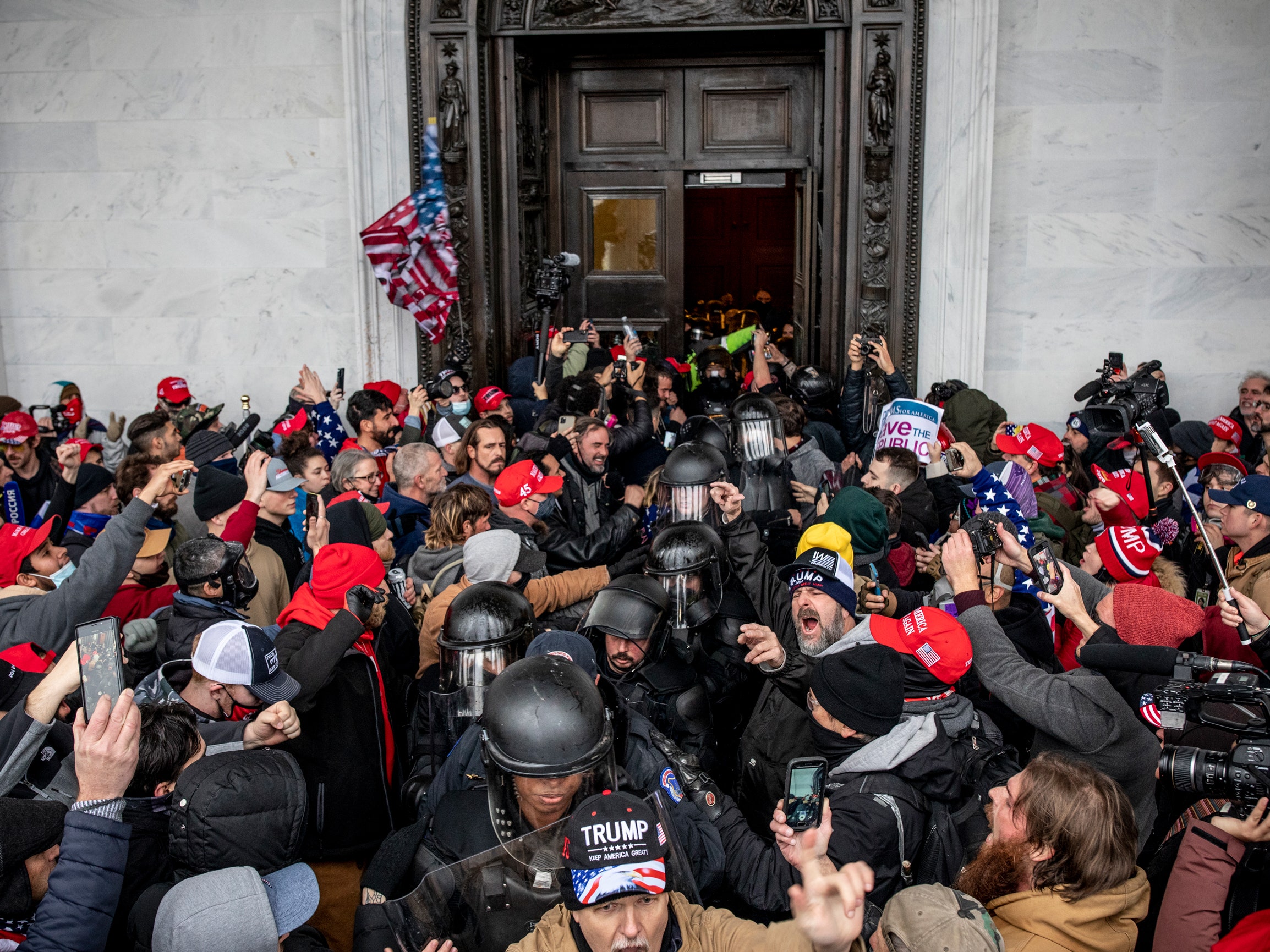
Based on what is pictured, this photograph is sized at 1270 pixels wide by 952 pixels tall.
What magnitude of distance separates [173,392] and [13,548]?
174 inches

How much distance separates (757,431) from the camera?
591cm

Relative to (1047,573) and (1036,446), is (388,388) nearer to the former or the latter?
(1036,446)

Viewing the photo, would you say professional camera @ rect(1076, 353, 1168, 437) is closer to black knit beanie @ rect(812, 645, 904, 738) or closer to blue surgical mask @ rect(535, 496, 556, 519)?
A: black knit beanie @ rect(812, 645, 904, 738)

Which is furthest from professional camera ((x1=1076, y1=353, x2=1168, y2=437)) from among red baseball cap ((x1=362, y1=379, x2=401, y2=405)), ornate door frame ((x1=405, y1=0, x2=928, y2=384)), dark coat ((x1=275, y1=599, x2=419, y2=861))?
red baseball cap ((x1=362, y1=379, x2=401, y2=405))

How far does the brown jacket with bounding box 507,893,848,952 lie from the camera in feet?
7.25

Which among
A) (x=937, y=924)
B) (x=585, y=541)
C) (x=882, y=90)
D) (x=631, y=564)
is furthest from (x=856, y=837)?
(x=882, y=90)

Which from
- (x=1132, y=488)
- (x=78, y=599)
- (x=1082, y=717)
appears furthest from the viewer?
(x=1132, y=488)

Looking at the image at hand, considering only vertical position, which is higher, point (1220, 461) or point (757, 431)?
point (757, 431)

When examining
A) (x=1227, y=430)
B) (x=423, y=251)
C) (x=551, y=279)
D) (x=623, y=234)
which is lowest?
(x=1227, y=430)

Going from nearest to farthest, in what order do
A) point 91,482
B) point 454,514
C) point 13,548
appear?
point 13,548 < point 454,514 < point 91,482

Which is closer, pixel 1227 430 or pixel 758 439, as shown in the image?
pixel 758 439

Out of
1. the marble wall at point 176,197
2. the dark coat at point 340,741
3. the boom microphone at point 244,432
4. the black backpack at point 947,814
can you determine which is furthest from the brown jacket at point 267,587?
the marble wall at point 176,197

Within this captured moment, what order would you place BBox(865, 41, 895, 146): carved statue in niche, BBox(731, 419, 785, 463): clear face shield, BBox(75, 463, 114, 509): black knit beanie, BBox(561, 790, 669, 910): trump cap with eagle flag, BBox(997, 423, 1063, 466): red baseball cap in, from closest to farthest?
BBox(561, 790, 669, 910): trump cap with eagle flag, BBox(997, 423, 1063, 466): red baseball cap, BBox(75, 463, 114, 509): black knit beanie, BBox(731, 419, 785, 463): clear face shield, BBox(865, 41, 895, 146): carved statue in niche

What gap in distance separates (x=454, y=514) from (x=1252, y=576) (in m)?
3.37
